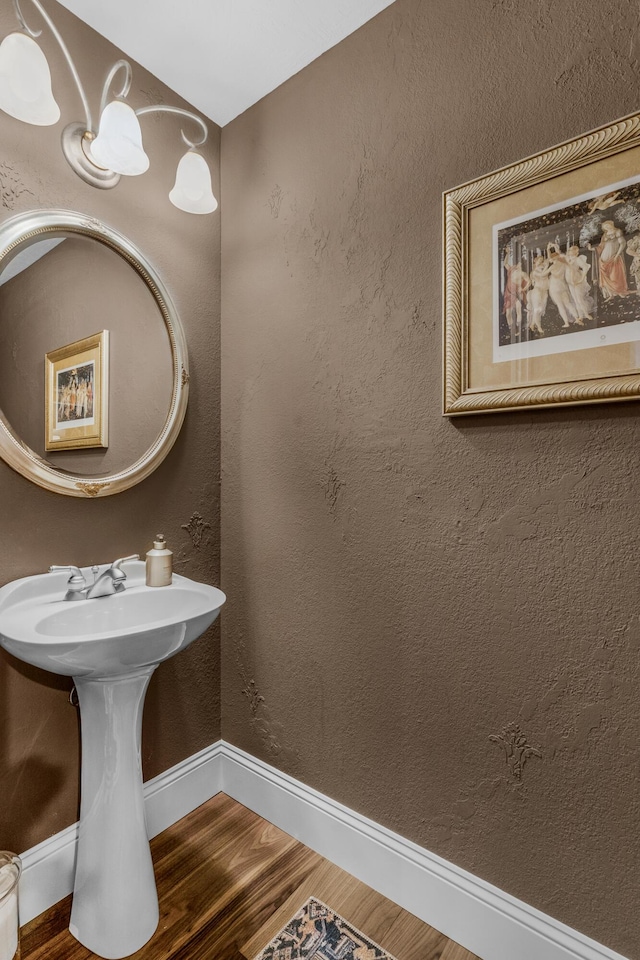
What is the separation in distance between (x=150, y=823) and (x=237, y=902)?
373mm

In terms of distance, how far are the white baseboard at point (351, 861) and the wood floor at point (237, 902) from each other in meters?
0.03

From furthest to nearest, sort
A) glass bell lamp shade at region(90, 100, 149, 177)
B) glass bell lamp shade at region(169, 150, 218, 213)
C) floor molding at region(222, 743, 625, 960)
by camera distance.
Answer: glass bell lamp shade at region(169, 150, 218, 213)
glass bell lamp shade at region(90, 100, 149, 177)
floor molding at region(222, 743, 625, 960)

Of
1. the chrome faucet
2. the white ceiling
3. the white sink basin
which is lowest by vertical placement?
the white sink basin

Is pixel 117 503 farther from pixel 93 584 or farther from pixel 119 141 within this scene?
pixel 119 141

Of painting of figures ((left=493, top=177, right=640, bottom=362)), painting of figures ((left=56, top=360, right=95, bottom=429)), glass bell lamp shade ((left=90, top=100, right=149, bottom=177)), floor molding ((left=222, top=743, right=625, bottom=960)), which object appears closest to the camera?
painting of figures ((left=493, top=177, right=640, bottom=362))

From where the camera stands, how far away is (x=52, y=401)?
128cm

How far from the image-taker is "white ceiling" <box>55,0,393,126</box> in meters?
1.32

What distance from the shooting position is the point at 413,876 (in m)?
1.25

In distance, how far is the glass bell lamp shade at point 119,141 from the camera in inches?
47.1

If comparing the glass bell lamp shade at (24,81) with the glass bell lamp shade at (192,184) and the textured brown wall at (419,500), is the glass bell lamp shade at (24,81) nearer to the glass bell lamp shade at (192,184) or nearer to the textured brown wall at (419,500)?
the glass bell lamp shade at (192,184)

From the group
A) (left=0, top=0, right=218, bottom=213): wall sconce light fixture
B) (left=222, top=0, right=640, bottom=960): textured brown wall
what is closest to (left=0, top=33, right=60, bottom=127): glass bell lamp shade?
Result: (left=0, top=0, right=218, bottom=213): wall sconce light fixture

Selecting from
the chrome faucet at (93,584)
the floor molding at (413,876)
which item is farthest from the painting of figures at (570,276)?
the floor molding at (413,876)

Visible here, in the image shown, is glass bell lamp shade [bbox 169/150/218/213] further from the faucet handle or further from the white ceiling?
the faucet handle

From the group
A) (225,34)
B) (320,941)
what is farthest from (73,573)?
(225,34)
